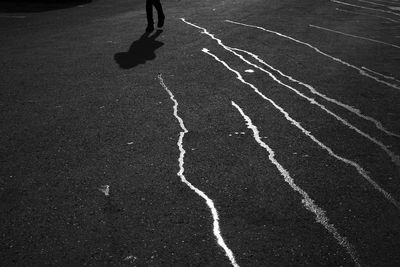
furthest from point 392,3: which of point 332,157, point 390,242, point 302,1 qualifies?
point 390,242

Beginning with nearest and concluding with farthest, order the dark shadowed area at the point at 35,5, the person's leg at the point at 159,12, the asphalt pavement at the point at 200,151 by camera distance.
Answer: the asphalt pavement at the point at 200,151, the person's leg at the point at 159,12, the dark shadowed area at the point at 35,5

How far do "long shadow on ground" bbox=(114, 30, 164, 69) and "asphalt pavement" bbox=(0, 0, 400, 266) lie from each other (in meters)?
0.04

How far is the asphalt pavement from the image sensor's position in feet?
10.4

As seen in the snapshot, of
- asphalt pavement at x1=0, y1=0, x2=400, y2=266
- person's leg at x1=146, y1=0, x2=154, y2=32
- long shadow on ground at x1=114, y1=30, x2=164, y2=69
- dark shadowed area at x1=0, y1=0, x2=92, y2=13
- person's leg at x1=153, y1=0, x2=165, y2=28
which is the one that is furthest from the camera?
dark shadowed area at x1=0, y1=0, x2=92, y2=13

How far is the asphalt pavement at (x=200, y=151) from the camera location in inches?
125

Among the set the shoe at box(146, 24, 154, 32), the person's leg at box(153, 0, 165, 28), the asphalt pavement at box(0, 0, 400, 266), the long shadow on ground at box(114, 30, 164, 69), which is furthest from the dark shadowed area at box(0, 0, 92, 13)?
the long shadow on ground at box(114, 30, 164, 69)

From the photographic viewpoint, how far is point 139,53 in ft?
26.5

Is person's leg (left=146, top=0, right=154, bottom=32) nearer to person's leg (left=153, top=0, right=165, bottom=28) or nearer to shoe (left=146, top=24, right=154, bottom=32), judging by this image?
shoe (left=146, top=24, right=154, bottom=32)

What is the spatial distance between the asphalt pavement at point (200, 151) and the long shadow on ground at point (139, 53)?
0.12 ft

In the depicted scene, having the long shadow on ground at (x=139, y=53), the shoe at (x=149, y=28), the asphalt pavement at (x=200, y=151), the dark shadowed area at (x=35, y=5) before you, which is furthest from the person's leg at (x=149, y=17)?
the dark shadowed area at (x=35, y=5)

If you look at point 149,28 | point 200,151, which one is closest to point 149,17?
point 149,28

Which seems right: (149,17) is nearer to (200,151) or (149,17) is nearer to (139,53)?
(139,53)

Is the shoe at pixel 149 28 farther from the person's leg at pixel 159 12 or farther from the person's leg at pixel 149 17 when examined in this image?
the person's leg at pixel 159 12

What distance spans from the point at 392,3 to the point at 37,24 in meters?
11.3
